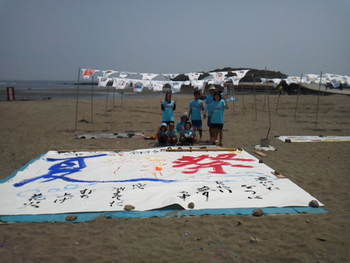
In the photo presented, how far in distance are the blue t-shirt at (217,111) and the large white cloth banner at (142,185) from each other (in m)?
1.63

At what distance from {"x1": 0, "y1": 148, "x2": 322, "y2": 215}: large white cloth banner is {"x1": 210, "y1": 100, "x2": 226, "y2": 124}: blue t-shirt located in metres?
1.63

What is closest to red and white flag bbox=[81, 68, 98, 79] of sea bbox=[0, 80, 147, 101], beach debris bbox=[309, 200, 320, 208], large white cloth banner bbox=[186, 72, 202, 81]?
sea bbox=[0, 80, 147, 101]

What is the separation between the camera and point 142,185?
4.24 meters

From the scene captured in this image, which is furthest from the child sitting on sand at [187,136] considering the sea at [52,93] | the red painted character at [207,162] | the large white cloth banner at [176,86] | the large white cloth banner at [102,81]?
the sea at [52,93]

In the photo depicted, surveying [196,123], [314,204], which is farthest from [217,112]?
[314,204]

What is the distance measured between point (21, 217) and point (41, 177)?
1.34 meters

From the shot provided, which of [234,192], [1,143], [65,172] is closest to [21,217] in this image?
[65,172]

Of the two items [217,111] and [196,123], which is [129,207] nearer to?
[217,111]

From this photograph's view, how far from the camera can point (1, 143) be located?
311 inches

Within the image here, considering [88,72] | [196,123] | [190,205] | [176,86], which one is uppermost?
[88,72]

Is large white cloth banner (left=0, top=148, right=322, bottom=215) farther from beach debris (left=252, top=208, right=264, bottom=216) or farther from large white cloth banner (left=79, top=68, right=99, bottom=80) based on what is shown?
large white cloth banner (left=79, top=68, right=99, bottom=80)

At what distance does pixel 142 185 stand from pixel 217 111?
3579 mm

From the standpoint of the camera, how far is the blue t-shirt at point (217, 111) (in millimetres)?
7073

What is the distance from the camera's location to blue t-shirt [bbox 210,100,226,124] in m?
7.07
